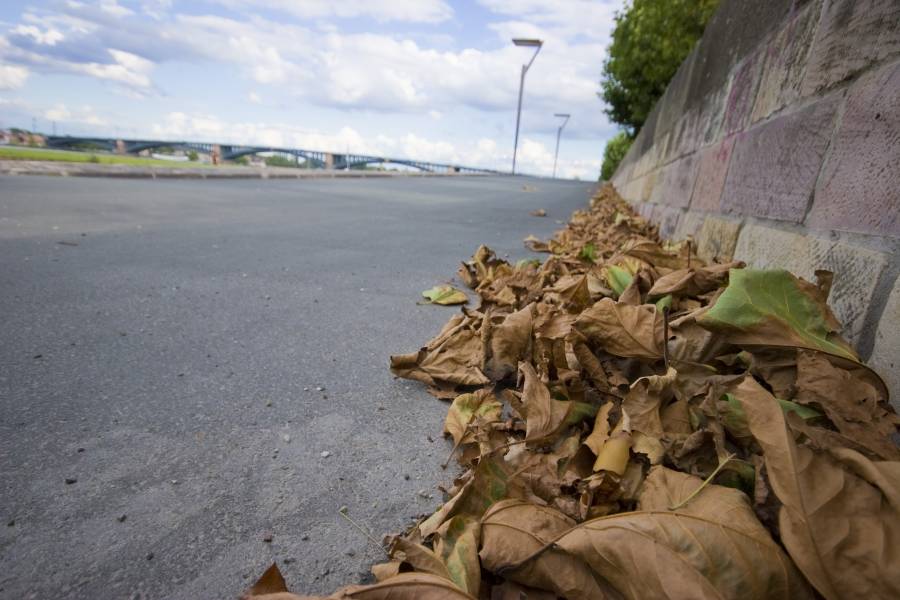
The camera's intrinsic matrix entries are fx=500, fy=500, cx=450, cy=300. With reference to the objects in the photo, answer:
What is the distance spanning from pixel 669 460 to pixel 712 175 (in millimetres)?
2193

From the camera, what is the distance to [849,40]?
139cm

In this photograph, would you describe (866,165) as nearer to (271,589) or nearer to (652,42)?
(271,589)

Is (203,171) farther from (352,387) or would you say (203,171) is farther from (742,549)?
(742,549)

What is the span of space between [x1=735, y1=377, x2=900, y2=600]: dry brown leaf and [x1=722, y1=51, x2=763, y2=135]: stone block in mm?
1963

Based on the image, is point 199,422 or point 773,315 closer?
point 773,315

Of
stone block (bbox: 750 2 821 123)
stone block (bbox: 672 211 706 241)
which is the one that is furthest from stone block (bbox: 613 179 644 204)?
stone block (bbox: 750 2 821 123)

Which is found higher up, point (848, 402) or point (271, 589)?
point (848, 402)

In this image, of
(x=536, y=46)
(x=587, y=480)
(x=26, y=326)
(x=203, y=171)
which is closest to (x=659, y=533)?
(x=587, y=480)

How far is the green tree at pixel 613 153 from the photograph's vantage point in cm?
2233

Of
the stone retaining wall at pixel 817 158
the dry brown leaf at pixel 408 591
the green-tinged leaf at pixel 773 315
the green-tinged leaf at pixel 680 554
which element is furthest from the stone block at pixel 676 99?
the dry brown leaf at pixel 408 591

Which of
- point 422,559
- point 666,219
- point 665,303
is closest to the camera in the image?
point 422,559

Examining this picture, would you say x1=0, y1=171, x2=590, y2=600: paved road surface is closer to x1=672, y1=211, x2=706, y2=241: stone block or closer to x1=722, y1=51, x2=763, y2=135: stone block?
x1=672, y1=211, x2=706, y2=241: stone block

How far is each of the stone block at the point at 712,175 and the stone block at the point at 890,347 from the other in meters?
1.46

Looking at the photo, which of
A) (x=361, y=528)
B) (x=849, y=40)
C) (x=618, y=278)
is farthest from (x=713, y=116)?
(x=361, y=528)
